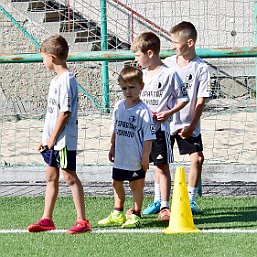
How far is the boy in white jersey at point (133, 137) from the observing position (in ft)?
25.2

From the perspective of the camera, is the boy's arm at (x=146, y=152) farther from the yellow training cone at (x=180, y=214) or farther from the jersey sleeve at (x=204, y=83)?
the jersey sleeve at (x=204, y=83)

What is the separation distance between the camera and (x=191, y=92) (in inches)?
332

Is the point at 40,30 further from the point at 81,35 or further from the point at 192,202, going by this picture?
the point at 192,202

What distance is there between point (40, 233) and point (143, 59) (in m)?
1.80

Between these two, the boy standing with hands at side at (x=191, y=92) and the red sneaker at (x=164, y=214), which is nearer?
the red sneaker at (x=164, y=214)

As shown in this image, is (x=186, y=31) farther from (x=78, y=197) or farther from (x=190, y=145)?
(x=78, y=197)

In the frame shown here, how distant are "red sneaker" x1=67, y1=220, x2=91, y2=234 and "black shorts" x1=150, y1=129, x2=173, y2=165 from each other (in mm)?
1040

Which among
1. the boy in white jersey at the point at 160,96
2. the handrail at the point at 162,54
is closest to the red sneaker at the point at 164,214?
the boy in white jersey at the point at 160,96

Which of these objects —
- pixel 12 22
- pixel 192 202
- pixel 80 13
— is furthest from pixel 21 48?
pixel 192 202

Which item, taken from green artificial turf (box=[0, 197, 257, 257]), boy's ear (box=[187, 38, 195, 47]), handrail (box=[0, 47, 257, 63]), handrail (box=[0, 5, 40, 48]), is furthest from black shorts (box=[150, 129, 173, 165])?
handrail (box=[0, 5, 40, 48])

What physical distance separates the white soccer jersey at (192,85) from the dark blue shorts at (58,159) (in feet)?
4.52

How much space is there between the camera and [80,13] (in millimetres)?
19406

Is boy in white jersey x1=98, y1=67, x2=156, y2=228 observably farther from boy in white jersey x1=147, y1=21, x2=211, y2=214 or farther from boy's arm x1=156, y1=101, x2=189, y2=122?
boy in white jersey x1=147, y1=21, x2=211, y2=214

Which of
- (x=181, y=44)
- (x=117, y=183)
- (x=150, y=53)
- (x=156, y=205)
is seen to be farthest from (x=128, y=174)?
(x=181, y=44)
